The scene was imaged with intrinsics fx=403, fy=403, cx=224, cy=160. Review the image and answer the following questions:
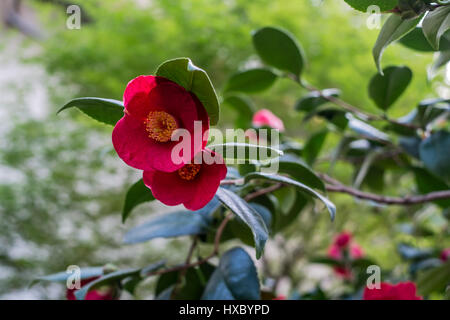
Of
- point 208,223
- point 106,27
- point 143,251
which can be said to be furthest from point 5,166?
point 208,223

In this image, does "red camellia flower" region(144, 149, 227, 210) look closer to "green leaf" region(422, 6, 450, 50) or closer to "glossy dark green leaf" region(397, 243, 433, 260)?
"green leaf" region(422, 6, 450, 50)

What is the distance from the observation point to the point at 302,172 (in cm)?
39

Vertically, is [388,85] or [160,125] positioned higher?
[388,85]

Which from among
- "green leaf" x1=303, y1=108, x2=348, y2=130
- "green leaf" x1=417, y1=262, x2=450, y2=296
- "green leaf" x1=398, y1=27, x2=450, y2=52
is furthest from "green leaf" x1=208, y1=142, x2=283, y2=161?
"green leaf" x1=417, y1=262, x2=450, y2=296

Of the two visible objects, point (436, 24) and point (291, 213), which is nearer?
point (436, 24)

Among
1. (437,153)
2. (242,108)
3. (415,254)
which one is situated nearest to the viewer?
(437,153)

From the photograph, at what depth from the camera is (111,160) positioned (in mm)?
2592

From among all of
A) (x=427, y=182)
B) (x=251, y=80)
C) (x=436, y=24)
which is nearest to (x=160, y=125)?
(x=436, y=24)

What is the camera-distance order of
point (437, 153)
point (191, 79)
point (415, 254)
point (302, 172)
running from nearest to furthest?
point (191, 79) → point (302, 172) → point (437, 153) → point (415, 254)

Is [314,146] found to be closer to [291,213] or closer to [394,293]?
[291,213]

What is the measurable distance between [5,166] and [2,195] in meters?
0.25

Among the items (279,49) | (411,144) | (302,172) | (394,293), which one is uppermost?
(279,49)

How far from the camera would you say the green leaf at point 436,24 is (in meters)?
0.30

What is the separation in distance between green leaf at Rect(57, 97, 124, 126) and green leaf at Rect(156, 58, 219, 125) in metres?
0.06
